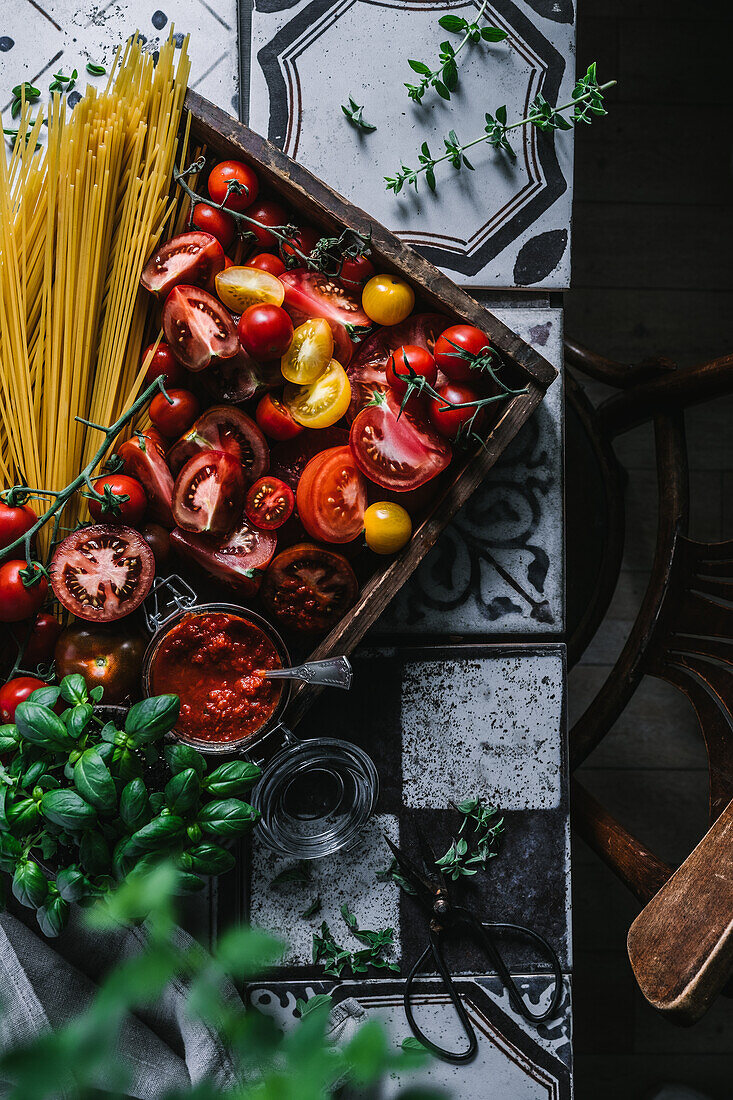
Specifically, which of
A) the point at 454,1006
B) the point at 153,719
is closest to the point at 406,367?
the point at 153,719

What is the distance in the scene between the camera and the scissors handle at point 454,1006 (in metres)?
1.21

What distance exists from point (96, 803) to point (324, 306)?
664 millimetres

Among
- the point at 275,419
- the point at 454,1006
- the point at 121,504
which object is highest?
the point at 275,419

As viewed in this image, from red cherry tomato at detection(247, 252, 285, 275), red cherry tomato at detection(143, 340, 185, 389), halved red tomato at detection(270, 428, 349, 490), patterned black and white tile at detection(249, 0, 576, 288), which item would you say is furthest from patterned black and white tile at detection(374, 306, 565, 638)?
red cherry tomato at detection(143, 340, 185, 389)

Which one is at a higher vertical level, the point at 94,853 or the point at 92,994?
the point at 94,853

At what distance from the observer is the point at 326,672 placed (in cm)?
105

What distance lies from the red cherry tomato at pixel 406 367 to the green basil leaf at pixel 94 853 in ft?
2.06

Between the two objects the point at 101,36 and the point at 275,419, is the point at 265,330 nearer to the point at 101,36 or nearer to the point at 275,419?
the point at 275,419

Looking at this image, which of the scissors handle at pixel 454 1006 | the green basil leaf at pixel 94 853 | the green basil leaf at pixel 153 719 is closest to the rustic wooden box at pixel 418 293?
the green basil leaf at pixel 153 719

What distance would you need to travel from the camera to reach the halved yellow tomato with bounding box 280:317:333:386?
1061 millimetres

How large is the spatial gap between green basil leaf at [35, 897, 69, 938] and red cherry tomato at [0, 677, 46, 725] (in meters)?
0.22

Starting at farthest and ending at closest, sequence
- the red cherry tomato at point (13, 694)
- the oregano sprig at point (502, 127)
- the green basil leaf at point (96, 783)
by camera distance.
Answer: the oregano sprig at point (502, 127), the red cherry tomato at point (13, 694), the green basil leaf at point (96, 783)

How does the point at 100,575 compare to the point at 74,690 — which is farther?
the point at 100,575

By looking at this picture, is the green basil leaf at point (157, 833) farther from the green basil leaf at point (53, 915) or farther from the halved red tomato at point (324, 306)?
the halved red tomato at point (324, 306)
